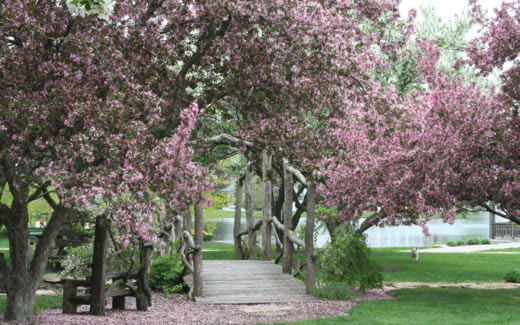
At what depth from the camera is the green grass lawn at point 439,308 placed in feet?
30.7

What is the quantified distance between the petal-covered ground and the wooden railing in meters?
29.9

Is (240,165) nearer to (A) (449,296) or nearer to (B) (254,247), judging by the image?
(B) (254,247)

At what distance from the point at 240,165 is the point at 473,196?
1532cm

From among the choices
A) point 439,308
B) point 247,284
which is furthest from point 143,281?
point 439,308

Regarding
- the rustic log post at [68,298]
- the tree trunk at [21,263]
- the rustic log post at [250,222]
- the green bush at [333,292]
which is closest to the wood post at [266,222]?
the rustic log post at [250,222]

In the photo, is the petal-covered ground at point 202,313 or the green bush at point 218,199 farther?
the green bush at point 218,199

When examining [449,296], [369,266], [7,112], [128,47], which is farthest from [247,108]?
[449,296]

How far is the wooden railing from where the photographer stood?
3784cm

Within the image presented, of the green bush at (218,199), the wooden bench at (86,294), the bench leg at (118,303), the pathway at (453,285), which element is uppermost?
the green bush at (218,199)

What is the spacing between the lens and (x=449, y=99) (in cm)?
1094

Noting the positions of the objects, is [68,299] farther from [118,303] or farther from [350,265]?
[350,265]

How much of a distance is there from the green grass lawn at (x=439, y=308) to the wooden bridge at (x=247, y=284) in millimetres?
1780

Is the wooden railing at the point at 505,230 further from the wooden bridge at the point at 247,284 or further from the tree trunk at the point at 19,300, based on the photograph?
the tree trunk at the point at 19,300

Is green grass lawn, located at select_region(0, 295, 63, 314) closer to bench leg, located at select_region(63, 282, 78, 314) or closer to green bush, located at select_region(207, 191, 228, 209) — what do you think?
bench leg, located at select_region(63, 282, 78, 314)
